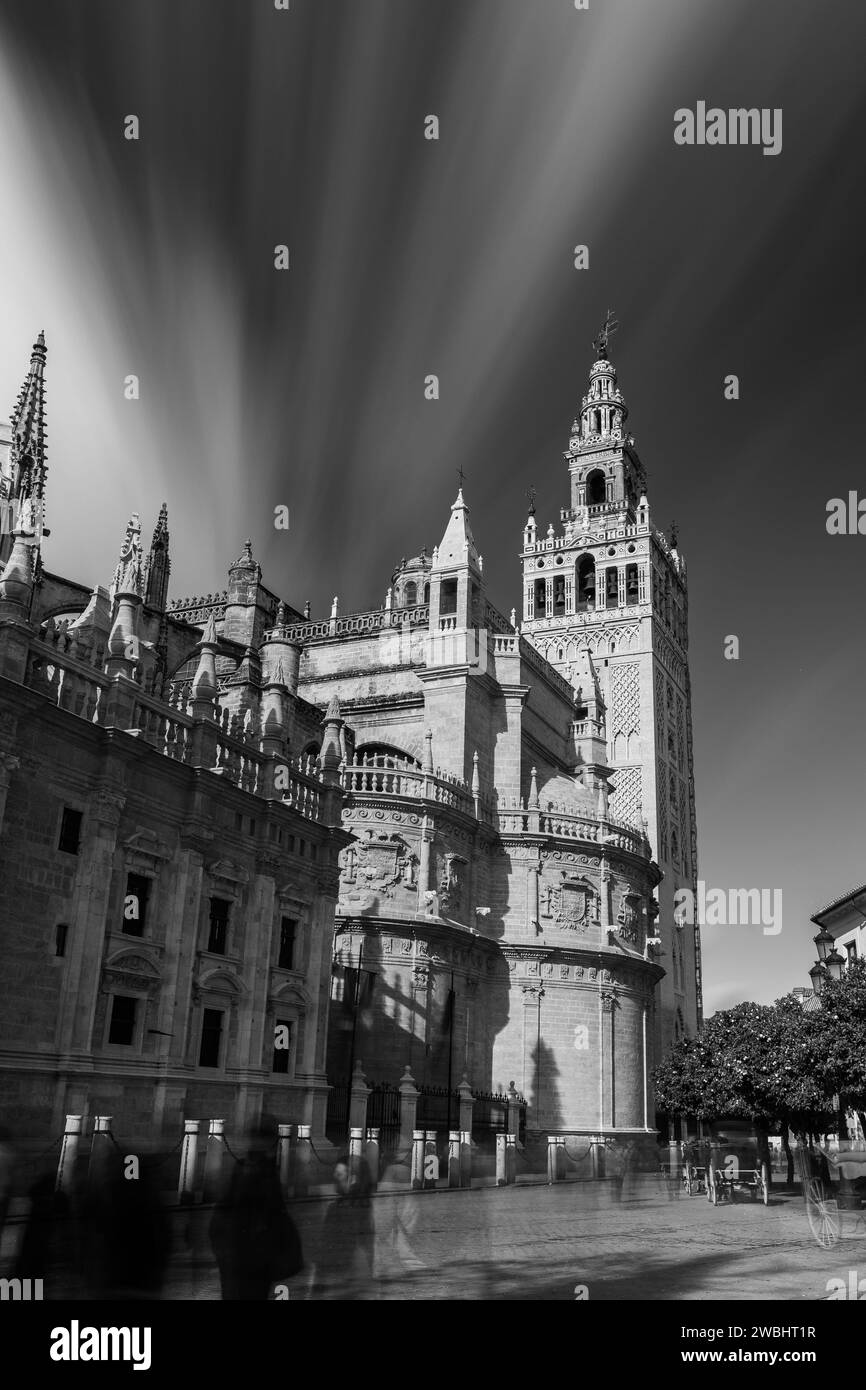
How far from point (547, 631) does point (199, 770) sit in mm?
51522

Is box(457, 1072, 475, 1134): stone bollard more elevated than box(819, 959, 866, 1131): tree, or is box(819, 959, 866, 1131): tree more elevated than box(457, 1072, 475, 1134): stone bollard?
box(819, 959, 866, 1131): tree

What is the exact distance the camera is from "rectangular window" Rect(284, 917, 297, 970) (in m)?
25.8

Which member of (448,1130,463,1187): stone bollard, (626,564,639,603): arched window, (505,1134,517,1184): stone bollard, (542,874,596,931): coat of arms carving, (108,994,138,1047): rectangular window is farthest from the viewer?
(626,564,639,603): arched window

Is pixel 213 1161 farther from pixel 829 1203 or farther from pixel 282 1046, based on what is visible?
pixel 829 1203

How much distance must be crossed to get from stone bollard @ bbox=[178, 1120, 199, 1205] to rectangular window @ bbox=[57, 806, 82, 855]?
16.8ft

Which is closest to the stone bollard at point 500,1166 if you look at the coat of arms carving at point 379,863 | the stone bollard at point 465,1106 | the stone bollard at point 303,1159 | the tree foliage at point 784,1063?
the stone bollard at point 465,1106

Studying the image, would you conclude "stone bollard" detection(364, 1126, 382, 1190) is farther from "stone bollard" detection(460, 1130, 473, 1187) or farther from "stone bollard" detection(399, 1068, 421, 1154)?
"stone bollard" detection(399, 1068, 421, 1154)

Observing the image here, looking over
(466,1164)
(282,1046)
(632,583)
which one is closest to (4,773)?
(282,1046)

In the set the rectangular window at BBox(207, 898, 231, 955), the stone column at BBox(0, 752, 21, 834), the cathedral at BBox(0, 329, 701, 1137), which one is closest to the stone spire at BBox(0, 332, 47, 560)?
the cathedral at BBox(0, 329, 701, 1137)

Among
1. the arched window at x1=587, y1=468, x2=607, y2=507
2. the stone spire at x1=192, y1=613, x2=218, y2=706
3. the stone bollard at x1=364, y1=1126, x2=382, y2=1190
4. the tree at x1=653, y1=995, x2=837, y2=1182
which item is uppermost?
the arched window at x1=587, y1=468, x2=607, y2=507

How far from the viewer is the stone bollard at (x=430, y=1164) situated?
26.8 metres
